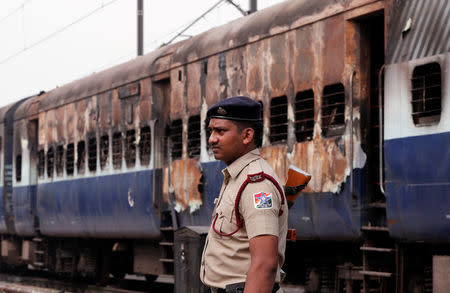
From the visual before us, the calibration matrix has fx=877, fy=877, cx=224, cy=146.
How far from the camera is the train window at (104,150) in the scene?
15.5 metres

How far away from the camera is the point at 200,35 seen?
13102mm

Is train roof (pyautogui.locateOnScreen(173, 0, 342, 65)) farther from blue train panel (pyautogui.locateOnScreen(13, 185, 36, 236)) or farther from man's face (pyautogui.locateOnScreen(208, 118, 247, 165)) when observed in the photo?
blue train panel (pyautogui.locateOnScreen(13, 185, 36, 236))

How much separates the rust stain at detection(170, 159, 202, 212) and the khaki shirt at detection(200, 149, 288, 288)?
26.1 ft

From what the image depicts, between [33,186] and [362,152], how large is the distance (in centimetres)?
1194

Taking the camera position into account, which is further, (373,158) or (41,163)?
(41,163)

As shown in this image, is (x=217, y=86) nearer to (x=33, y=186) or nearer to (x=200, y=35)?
(x=200, y=35)

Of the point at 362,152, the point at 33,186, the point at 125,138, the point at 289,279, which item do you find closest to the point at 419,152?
the point at 362,152

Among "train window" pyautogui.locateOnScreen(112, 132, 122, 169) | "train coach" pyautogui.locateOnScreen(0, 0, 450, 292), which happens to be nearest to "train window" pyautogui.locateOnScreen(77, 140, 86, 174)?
"train coach" pyautogui.locateOnScreen(0, 0, 450, 292)

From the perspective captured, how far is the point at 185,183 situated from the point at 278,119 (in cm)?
280

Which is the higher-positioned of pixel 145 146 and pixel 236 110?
pixel 145 146

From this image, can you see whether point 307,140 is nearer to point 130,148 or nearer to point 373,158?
point 373,158

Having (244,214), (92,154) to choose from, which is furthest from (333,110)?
(92,154)

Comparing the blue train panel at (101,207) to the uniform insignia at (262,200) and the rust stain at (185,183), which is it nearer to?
the rust stain at (185,183)

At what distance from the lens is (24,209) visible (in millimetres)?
19625
